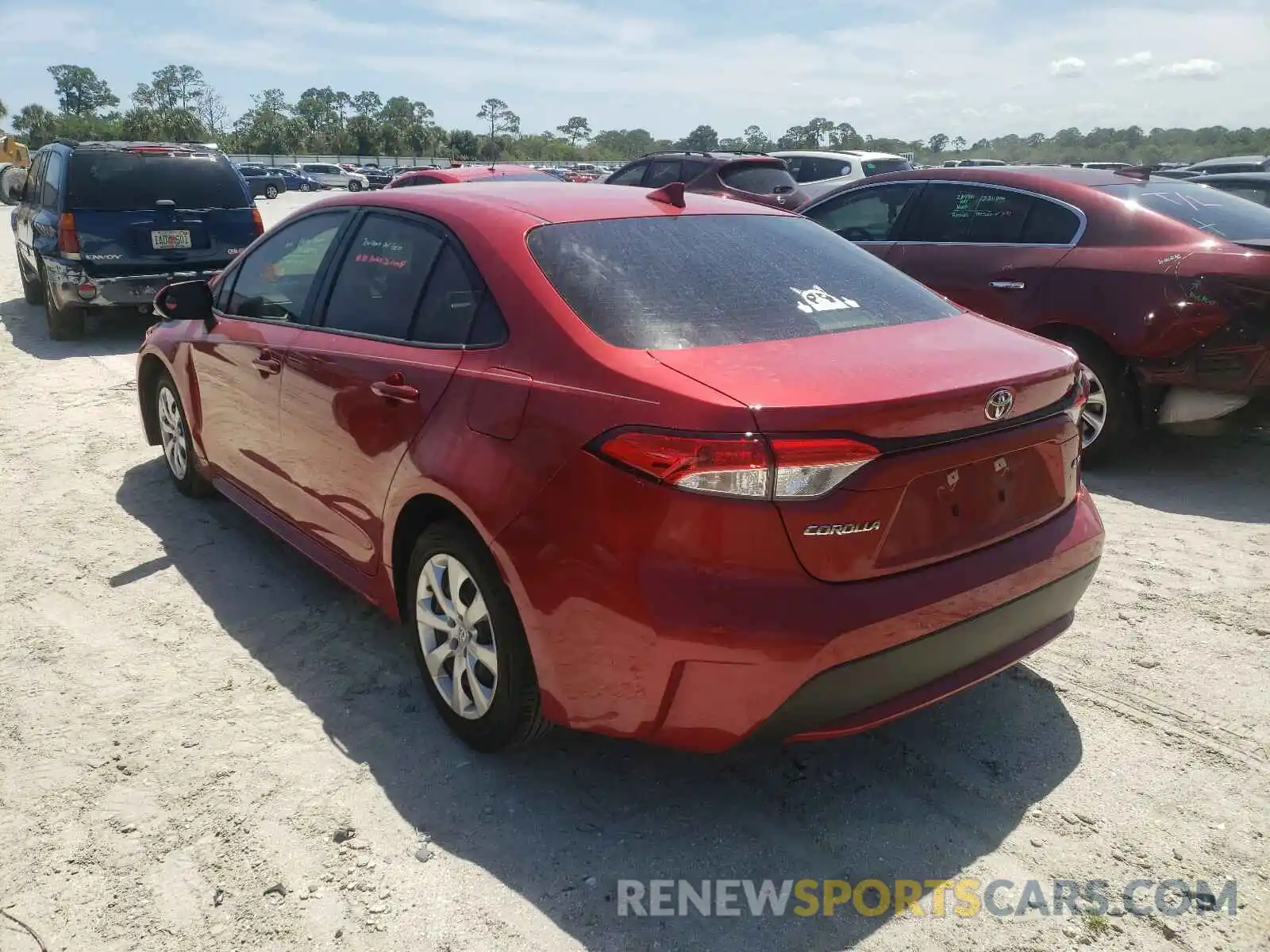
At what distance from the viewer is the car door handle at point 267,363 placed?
3818 millimetres

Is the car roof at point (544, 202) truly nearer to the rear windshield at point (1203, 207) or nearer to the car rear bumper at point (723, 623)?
the car rear bumper at point (723, 623)

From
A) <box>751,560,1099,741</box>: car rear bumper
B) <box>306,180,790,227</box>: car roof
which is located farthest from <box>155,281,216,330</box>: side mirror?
<box>751,560,1099,741</box>: car rear bumper

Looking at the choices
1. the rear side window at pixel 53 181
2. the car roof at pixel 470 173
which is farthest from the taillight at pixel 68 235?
the car roof at pixel 470 173

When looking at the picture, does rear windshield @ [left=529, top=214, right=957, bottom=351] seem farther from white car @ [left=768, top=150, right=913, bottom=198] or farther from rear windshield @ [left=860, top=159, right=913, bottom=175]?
rear windshield @ [left=860, top=159, right=913, bottom=175]

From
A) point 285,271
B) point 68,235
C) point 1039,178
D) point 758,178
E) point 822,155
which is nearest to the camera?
point 285,271

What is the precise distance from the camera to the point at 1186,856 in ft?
8.31

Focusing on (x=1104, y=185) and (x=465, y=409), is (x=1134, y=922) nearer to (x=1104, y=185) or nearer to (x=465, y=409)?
(x=465, y=409)

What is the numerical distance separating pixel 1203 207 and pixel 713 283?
4218mm

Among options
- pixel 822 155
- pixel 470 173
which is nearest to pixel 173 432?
pixel 470 173

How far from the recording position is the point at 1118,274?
538cm

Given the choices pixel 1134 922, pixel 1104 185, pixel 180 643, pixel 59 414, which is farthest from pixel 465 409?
pixel 59 414

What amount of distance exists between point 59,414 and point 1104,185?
22.8ft

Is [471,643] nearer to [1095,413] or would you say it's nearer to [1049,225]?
[1095,413]

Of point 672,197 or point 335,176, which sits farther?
point 335,176
